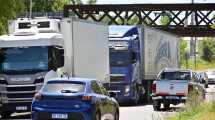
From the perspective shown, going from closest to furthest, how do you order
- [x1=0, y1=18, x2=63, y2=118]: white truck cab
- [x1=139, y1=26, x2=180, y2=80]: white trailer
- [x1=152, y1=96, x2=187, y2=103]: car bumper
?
1. [x1=0, y1=18, x2=63, y2=118]: white truck cab
2. [x1=152, y1=96, x2=187, y2=103]: car bumper
3. [x1=139, y1=26, x2=180, y2=80]: white trailer

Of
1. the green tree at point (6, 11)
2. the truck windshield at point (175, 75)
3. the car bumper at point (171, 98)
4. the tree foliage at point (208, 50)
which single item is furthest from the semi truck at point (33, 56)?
the tree foliage at point (208, 50)

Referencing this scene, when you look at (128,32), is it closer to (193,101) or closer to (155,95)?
(155,95)

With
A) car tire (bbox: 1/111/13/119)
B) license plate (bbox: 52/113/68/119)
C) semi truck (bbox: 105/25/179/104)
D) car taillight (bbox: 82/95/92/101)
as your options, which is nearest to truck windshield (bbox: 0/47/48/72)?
car tire (bbox: 1/111/13/119)

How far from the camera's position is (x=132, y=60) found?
35719 millimetres

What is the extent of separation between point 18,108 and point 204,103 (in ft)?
21.3

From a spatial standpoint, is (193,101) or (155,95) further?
(155,95)

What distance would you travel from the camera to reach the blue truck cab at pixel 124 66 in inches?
1388

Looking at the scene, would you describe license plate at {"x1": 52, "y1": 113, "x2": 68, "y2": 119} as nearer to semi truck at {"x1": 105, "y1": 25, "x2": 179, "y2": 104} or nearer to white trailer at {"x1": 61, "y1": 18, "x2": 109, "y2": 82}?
white trailer at {"x1": 61, "y1": 18, "x2": 109, "y2": 82}

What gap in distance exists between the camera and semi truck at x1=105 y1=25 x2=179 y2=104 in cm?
3528

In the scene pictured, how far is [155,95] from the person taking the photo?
30.7 metres

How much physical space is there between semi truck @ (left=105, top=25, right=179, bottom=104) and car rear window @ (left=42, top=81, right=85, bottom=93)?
1266cm

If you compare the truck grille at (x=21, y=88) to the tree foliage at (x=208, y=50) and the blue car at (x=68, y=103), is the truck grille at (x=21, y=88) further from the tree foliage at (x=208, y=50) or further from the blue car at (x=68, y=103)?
the tree foliage at (x=208, y=50)

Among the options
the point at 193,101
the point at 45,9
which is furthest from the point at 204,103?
the point at 45,9

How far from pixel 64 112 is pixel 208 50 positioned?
5312 inches
